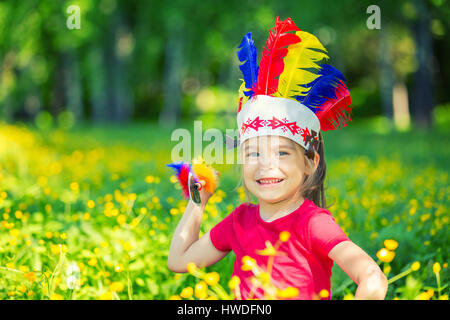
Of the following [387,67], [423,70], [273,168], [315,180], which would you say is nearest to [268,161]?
[273,168]

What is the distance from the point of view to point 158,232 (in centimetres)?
329

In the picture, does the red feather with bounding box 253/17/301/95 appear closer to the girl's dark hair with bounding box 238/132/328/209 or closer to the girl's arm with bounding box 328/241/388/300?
the girl's dark hair with bounding box 238/132/328/209

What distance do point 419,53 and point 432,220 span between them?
11.6 metres

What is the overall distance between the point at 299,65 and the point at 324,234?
2.53ft

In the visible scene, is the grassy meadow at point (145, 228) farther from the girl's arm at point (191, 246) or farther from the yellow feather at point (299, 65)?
the yellow feather at point (299, 65)

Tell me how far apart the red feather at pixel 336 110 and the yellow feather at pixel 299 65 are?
121 millimetres

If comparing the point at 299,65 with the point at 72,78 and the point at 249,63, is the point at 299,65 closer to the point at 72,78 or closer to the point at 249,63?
the point at 249,63

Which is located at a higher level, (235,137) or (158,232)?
(235,137)

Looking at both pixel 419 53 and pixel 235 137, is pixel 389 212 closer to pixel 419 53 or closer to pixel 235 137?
pixel 235 137

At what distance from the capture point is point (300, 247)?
195cm

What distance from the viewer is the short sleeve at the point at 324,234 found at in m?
1.84

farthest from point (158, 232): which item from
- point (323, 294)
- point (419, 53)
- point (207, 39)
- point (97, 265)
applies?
point (207, 39)
